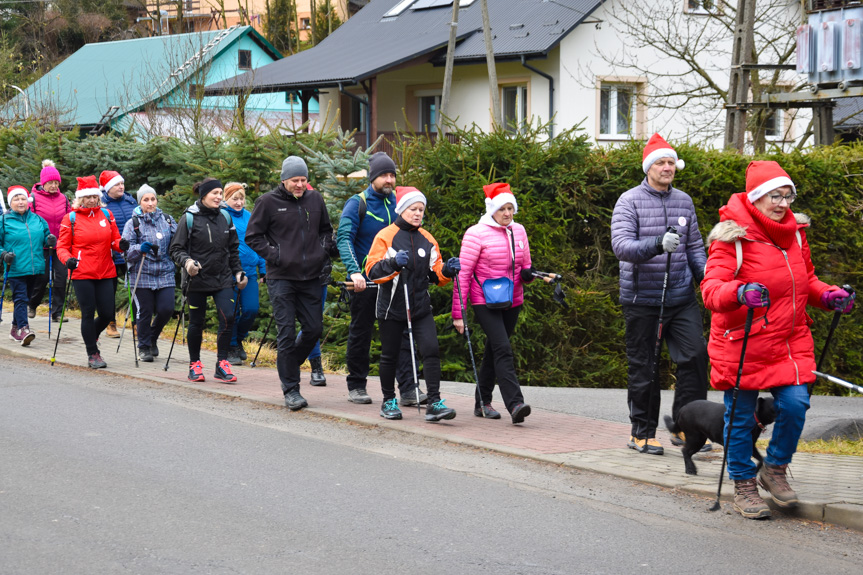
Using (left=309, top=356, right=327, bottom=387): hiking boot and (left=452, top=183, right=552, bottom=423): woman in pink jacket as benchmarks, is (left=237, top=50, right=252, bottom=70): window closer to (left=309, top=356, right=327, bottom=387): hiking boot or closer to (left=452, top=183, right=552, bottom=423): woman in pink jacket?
(left=309, top=356, right=327, bottom=387): hiking boot

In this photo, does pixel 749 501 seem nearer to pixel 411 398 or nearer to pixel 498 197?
pixel 498 197

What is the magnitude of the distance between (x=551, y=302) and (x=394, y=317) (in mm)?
3498

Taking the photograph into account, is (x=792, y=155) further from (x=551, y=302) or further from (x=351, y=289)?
(x=351, y=289)

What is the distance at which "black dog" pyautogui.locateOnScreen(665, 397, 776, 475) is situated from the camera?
619 cm

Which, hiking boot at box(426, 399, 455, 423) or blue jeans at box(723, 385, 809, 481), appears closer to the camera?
blue jeans at box(723, 385, 809, 481)

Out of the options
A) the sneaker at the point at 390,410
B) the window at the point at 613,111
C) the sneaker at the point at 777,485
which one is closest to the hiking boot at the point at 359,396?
the sneaker at the point at 390,410

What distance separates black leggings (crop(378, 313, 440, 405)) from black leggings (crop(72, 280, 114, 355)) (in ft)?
13.8

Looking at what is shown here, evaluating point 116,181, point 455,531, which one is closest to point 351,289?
point 455,531

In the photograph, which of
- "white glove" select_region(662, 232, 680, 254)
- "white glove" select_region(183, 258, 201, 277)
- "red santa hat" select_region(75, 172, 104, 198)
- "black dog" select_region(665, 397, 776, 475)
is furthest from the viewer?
"red santa hat" select_region(75, 172, 104, 198)

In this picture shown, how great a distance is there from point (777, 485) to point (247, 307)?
24.7 ft

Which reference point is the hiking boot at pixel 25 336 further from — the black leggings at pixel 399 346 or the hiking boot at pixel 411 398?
the black leggings at pixel 399 346

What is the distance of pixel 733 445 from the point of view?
242 inches

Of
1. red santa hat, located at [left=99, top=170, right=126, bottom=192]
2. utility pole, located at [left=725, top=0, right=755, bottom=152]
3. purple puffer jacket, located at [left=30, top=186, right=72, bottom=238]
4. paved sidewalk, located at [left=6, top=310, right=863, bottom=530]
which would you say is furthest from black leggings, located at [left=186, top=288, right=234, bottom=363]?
utility pole, located at [left=725, top=0, right=755, bottom=152]

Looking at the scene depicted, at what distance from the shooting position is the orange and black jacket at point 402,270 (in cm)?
893
